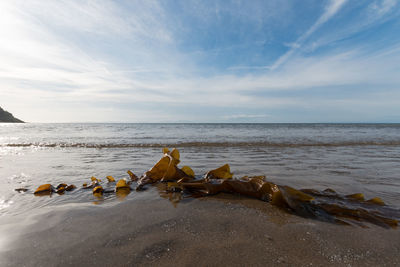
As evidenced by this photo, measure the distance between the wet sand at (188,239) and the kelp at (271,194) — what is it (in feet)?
0.49

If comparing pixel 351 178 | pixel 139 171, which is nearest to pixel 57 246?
pixel 139 171

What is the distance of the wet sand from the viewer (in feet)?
3.86

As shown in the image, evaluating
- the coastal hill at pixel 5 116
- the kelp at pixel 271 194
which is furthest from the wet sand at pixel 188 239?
the coastal hill at pixel 5 116

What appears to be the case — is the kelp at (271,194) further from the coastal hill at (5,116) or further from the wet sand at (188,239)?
the coastal hill at (5,116)

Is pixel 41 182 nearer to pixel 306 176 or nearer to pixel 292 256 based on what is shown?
pixel 292 256

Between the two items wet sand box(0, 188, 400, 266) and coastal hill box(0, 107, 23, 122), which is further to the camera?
coastal hill box(0, 107, 23, 122)

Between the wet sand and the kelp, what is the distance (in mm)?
148

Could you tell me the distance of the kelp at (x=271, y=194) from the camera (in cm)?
177

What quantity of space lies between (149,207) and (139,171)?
1.96 m

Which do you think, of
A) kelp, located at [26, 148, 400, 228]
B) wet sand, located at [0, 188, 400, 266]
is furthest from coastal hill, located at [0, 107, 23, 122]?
wet sand, located at [0, 188, 400, 266]

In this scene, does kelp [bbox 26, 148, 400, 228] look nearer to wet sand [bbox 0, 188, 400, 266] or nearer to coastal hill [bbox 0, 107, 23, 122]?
wet sand [bbox 0, 188, 400, 266]

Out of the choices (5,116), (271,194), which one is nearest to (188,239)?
(271,194)

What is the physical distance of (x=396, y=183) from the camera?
286 cm

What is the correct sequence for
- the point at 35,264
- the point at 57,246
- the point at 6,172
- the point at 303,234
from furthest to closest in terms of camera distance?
the point at 6,172 < the point at 303,234 < the point at 57,246 < the point at 35,264
